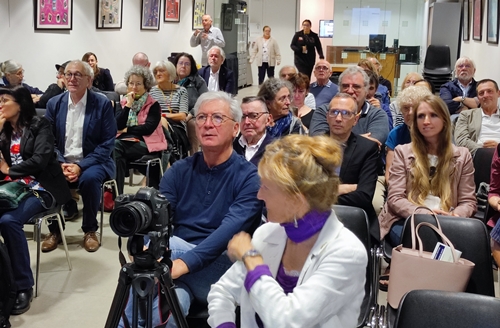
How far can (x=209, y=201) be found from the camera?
8.68 feet

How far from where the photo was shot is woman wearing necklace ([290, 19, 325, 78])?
12.7m

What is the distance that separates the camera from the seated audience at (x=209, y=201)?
249 cm

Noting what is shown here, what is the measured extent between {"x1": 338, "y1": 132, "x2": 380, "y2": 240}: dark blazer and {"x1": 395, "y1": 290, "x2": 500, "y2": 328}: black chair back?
1442mm

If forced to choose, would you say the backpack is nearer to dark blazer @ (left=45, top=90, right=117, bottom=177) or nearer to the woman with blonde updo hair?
dark blazer @ (left=45, top=90, right=117, bottom=177)

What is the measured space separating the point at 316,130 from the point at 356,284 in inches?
97.1

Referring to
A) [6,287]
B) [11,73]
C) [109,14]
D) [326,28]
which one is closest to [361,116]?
[6,287]

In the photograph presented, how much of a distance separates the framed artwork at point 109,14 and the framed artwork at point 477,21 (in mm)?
6097

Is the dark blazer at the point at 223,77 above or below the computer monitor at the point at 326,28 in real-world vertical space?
below

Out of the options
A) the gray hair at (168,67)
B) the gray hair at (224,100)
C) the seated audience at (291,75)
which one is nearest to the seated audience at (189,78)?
the gray hair at (168,67)

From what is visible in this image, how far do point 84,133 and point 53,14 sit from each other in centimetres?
348

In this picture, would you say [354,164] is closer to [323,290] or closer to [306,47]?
[323,290]

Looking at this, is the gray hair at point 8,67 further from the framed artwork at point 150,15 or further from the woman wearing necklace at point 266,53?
the woman wearing necklace at point 266,53

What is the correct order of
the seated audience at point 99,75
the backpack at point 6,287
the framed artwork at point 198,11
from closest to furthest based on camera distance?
the backpack at point 6,287
the seated audience at point 99,75
the framed artwork at point 198,11

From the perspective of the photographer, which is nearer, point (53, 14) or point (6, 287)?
point (6, 287)
